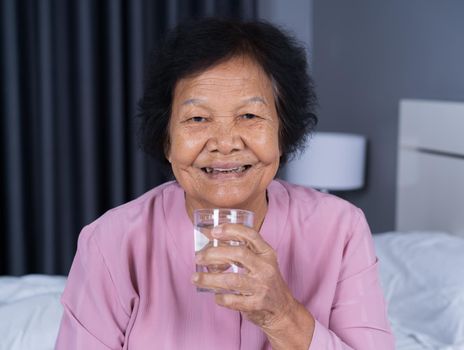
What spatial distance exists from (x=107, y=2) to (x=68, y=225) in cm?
125

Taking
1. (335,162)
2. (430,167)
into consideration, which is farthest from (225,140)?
(335,162)

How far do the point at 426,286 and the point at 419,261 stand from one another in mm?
141

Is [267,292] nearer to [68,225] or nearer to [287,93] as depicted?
[287,93]

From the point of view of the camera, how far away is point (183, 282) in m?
1.29

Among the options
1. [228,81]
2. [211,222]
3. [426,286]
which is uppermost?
[228,81]

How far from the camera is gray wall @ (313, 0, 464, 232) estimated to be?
261 cm

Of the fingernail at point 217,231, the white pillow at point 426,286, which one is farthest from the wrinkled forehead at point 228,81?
the white pillow at point 426,286

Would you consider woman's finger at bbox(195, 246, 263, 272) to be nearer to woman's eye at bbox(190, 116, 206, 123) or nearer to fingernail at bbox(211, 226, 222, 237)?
fingernail at bbox(211, 226, 222, 237)

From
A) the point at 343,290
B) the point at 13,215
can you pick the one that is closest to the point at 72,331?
the point at 343,290

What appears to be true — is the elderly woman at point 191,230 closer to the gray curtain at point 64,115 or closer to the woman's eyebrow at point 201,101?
the woman's eyebrow at point 201,101

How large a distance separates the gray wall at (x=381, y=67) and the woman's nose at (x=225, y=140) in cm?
162

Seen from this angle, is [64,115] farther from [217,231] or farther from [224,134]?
[217,231]

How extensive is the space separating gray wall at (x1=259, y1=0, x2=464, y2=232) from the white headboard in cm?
12

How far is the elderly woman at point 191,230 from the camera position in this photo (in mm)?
1223
